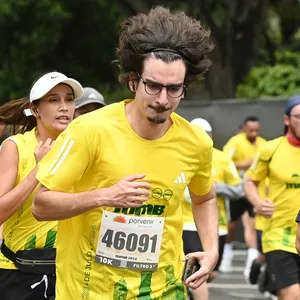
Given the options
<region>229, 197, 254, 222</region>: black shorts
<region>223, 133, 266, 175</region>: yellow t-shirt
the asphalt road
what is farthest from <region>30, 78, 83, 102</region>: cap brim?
<region>223, 133, 266, 175</region>: yellow t-shirt

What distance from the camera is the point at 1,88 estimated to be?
72.7 ft

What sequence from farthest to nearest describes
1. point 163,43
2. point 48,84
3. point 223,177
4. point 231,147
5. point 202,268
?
point 231,147 → point 223,177 → point 48,84 → point 202,268 → point 163,43

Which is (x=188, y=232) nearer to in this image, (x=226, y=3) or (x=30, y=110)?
(x=30, y=110)

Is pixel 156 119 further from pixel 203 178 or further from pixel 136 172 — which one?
pixel 203 178

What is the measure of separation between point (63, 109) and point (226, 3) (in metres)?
20.7

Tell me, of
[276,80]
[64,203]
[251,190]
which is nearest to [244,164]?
[276,80]

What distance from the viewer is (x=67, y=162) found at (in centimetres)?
441

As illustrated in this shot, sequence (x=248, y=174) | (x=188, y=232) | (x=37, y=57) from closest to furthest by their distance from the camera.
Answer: (x=248, y=174) < (x=188, y=232) < (x=37, y=57)

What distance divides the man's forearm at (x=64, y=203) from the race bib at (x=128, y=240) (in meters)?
0.27

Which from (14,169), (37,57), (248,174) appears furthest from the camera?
Result: (37,57)

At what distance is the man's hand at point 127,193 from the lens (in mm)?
4191

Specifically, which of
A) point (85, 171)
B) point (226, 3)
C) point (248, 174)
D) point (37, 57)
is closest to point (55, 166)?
point (85, 171)

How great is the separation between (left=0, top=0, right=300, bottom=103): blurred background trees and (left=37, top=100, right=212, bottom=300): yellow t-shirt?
17.0m

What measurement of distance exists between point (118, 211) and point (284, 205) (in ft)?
12.6
